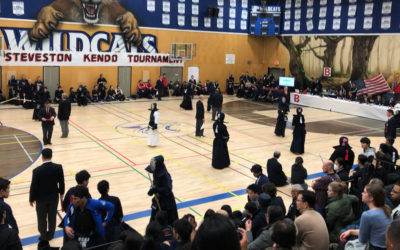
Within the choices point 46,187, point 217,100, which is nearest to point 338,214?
point 46,187

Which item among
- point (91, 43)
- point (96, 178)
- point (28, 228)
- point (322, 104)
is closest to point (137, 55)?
point (91, 43)

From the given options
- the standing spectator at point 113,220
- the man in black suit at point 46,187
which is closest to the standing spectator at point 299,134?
the man in black suit at point 46,187

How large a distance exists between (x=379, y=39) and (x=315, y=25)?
231 inches

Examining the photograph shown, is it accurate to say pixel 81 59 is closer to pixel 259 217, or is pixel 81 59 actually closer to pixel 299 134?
pixel 299 134

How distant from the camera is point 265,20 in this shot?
3484 centimetres

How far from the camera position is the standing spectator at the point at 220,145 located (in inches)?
520

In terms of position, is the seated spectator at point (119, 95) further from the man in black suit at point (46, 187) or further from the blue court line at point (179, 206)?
the man in black suit at point (46, 187)

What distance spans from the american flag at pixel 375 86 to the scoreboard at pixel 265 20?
9563 mm

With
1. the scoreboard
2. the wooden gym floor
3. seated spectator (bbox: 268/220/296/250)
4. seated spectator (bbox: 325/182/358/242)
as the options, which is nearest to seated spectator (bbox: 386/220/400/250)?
seated spectator (bbox: 268/220/296/250)

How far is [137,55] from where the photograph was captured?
99.5 ft

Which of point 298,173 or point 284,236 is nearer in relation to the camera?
point 284,236

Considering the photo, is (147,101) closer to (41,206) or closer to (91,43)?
(91,43)

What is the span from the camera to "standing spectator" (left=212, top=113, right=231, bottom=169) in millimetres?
13219

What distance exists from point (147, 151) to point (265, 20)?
23.4 m
